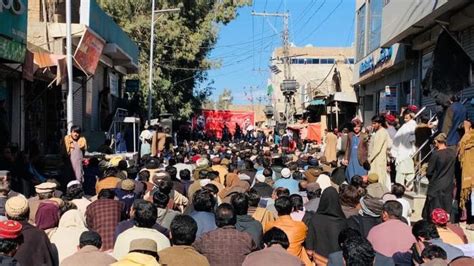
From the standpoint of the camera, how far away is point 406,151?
12250 mm

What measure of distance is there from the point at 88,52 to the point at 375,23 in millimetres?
11498

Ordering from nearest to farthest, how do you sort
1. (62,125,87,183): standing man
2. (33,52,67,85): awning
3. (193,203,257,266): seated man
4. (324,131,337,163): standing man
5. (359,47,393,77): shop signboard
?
(193,203,257,266): seated man < (62,125,87,183): standing man < (33,52,67,85): awning < (324,131,337,163): standing man < (359,47,393,77): shop signboard

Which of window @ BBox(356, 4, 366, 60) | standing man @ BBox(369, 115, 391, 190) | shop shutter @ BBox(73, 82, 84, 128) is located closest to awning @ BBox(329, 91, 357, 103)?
window @ BBox(356, 4, 366, 60)

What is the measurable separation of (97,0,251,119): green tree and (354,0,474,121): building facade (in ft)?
42.8

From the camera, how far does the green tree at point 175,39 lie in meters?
38.0

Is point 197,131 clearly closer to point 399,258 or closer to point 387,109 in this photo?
point 387,109

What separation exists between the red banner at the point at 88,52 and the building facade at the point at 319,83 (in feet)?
41.4

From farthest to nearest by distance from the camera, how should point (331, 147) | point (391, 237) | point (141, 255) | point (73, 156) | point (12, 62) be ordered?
1. point (331, 147)
2. point (73, 156)
3. point (12, 62)
4. point (391, 237)
5. point (141, 255)

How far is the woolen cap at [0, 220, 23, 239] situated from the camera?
5.14 metres

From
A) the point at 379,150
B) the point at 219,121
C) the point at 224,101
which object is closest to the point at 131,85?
the point at 379,150

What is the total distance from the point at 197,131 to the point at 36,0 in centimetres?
3177

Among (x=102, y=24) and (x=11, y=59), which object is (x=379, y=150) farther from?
(x=102, y=24)

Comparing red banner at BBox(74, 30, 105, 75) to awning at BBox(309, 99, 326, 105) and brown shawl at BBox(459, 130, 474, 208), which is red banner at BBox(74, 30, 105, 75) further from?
awning at BBox(309, 99, 326, 105)

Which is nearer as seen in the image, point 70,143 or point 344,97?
point 70,143
